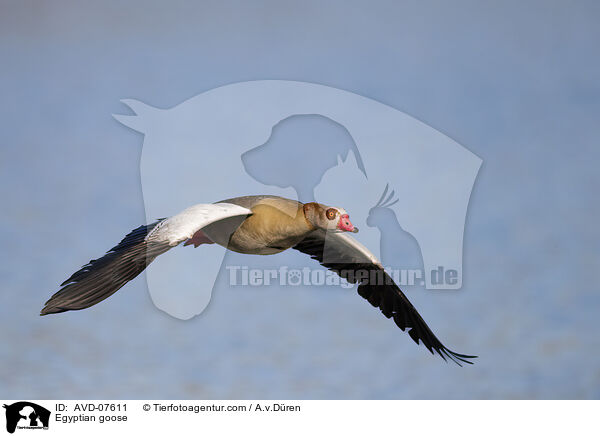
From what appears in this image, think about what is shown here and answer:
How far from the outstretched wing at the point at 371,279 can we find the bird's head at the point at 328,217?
80 cm

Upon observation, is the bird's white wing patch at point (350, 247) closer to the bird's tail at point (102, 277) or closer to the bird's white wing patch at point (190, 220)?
the bird's white wing patch at point (190, 220)

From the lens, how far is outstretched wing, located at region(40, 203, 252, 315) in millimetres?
4125

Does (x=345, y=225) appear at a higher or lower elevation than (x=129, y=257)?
higher

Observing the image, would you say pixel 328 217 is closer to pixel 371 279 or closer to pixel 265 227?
pixel 265 227

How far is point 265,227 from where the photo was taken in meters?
5.23

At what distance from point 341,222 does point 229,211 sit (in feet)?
2.69

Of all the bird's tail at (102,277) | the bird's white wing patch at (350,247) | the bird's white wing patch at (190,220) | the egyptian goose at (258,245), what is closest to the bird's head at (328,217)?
the egyptian goose at (258,245)

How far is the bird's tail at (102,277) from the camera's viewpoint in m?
4.07

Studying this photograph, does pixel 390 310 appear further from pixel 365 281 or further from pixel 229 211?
pixel 229 211

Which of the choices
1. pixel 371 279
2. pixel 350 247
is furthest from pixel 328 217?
pixel 371 279

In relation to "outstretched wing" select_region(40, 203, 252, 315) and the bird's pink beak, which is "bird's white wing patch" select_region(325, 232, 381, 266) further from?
"outstretched wing" select_region(40, 203, 252, 315)

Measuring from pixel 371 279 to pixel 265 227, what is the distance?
1561 millimetres
